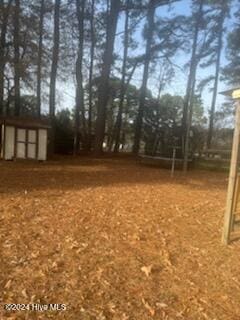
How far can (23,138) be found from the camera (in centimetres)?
1504

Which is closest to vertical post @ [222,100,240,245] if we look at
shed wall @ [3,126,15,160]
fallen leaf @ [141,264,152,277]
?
fallen leaf @ [141,264,152,277]

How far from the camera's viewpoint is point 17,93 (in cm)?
2009

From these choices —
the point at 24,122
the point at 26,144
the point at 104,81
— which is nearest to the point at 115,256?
the point at 26,144

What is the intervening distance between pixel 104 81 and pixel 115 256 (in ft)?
53.5

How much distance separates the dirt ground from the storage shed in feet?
21.6

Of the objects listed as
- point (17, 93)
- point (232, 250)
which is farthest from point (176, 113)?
point (232, 250)

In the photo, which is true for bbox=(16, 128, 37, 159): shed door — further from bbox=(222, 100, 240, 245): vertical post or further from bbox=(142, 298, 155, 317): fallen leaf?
bbox=(142, 298, 155, 317): fallen leaf

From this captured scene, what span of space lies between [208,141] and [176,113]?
8.05m

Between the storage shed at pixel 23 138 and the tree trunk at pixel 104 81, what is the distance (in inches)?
183

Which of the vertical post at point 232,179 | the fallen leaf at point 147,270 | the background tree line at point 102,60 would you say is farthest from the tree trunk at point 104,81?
the fallen leaf at point 147,270

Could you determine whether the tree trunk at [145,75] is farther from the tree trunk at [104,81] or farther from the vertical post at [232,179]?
the vertical post at [232,179]

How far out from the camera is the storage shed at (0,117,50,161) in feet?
48.7

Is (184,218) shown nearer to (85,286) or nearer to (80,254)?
(80,254)

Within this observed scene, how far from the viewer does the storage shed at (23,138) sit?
584 inches
